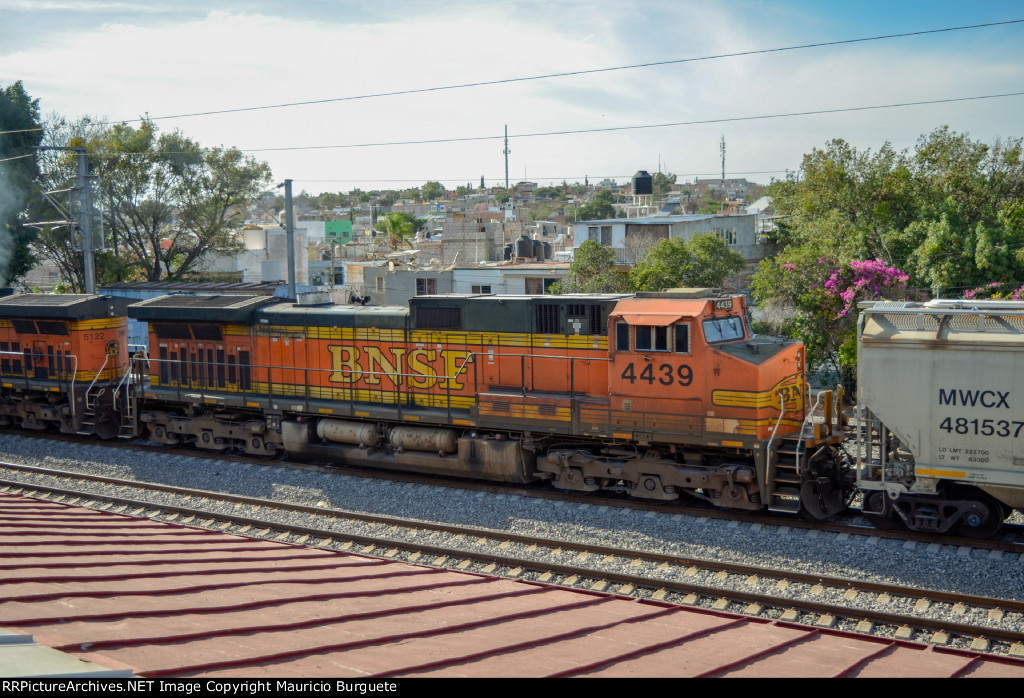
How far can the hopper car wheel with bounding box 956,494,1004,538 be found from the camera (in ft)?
35.7

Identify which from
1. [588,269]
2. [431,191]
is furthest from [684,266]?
[431,191]

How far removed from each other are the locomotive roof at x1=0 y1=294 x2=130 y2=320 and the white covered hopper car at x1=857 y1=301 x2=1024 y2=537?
16532 millimetres

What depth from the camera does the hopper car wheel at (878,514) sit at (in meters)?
11.5

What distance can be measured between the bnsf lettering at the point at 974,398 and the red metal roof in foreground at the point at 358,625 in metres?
5.44

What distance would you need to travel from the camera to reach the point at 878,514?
11.6 m

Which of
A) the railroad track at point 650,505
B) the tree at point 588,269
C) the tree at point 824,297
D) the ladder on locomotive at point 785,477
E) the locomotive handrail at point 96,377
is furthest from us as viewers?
the tree at point 588,269

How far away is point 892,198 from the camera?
76.0 ft

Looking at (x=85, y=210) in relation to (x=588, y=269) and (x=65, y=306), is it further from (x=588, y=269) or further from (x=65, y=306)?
(x=588, y=269)

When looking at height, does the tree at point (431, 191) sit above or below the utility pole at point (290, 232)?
above

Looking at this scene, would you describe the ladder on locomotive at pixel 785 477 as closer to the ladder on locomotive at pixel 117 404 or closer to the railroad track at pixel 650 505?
the railroad track at pixel 650 505

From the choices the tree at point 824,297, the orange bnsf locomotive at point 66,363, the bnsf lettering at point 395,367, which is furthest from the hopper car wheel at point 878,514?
the orange bnsf locomotive at point 66,363

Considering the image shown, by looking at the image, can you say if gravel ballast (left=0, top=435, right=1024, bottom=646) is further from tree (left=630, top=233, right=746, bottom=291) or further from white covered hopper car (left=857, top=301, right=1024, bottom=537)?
tree (left=630, top=233, right=746, bottom=291)
